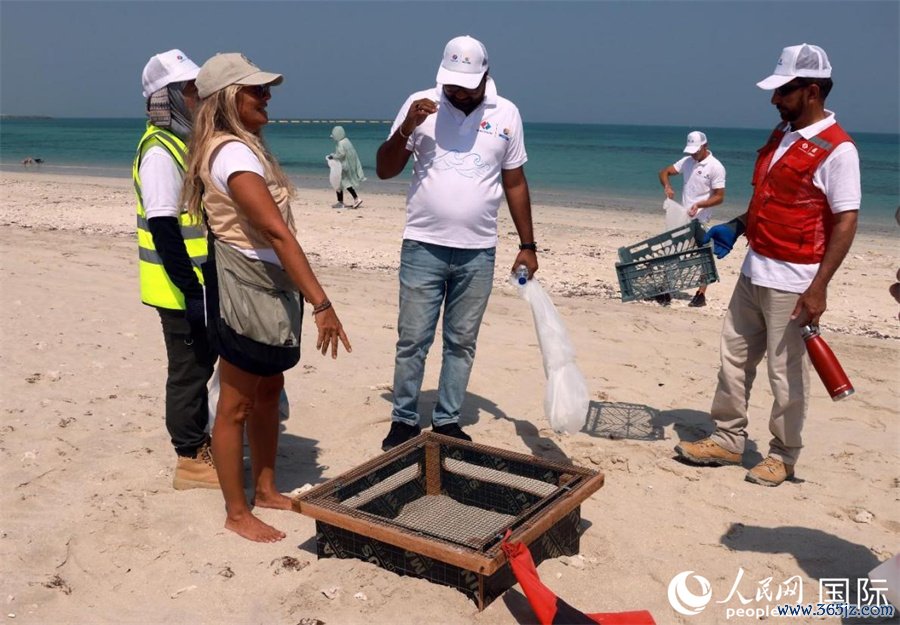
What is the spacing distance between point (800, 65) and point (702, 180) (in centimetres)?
481

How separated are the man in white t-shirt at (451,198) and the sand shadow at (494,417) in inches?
23.8

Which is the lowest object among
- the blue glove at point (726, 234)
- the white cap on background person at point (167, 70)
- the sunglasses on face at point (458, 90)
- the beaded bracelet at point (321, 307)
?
the beaded bracelet at point (321, 307)

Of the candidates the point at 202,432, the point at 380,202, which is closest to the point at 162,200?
the point at 202,432

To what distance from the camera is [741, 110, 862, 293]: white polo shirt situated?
4.03m

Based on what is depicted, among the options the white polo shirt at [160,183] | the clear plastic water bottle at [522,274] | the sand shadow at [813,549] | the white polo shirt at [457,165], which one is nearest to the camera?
the sand shadow at [813,549]

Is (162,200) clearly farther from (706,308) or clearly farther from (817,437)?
Answer: (706,308)

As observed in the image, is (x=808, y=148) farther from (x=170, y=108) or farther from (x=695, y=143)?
(x=695, y=143)

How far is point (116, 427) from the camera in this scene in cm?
496

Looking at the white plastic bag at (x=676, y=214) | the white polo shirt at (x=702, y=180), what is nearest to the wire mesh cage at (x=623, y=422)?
the white plastic bag at (x=676, y=214)

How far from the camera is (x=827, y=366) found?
3912 millimetres

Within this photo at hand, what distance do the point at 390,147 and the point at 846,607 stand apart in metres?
2.93

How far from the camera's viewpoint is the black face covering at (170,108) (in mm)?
3811

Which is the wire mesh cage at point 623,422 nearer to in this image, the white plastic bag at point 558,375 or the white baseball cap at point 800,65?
the white plastic bag at point 558,375

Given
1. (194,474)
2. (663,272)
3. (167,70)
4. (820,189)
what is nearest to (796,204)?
(820,189)
